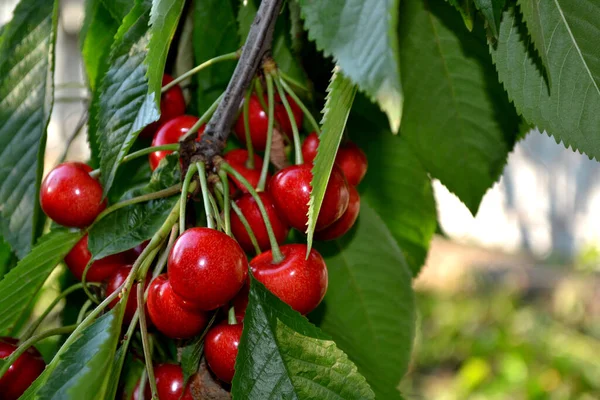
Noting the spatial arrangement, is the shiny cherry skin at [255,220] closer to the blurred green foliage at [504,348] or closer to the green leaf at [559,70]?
the green leaf at [559,70]

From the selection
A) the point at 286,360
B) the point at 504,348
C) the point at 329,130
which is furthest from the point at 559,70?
the point at 504,348

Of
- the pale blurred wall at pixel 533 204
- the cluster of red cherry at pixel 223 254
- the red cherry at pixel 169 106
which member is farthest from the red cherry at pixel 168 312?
the pale blurred wall at pixel 533 204

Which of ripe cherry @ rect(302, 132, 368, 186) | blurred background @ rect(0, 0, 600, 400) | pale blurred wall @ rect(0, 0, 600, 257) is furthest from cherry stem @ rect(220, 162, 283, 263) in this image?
pale blurred wall @ rect(0, 0, 600, 257)

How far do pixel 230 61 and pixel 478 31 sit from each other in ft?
0.85

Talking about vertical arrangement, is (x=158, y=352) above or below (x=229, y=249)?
below

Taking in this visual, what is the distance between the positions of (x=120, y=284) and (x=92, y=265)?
67 mm

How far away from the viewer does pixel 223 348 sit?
0.53 metres

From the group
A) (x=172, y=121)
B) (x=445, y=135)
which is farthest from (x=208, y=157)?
(x=445, y=135)

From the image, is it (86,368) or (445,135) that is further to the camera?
(445,135)

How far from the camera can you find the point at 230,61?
0.76m

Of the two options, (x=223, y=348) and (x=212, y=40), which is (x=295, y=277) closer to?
(x=223, y=348)

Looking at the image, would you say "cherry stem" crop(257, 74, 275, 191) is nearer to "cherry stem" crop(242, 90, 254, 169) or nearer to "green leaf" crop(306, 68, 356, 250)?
"cherry stem" crop(242, 90, 254, 169)

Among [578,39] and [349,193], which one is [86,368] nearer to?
[349,193]

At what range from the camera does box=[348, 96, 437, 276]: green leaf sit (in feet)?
2.72
